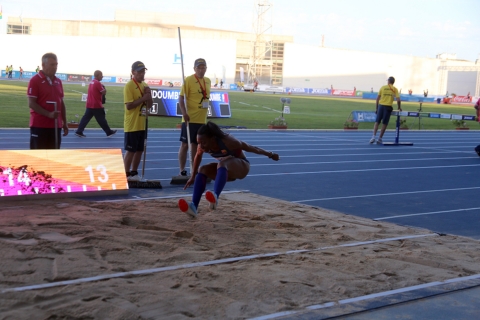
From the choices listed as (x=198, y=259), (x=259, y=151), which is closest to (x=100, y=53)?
(x=259, y=151)

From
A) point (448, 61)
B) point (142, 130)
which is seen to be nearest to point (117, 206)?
point (142, 130)

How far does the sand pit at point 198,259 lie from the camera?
13.5 feet

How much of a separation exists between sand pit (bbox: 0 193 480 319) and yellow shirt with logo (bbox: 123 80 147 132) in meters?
1.84

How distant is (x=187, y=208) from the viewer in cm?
670

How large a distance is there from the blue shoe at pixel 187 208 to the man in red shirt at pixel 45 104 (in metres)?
2.40

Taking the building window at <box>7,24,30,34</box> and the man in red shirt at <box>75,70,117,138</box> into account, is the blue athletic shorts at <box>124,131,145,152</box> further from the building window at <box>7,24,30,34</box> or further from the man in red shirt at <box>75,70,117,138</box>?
the building window at <box>7,24,30,34</box>

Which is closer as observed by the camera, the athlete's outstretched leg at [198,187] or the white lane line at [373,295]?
the white lane line at [373,295]

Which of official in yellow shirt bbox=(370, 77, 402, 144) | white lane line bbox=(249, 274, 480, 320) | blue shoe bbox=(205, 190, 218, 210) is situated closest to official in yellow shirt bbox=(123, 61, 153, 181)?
blue shoe bbox=(205, 190, 218, 210)

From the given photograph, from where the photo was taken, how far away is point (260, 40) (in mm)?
92750

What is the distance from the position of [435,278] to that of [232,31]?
101563 mm

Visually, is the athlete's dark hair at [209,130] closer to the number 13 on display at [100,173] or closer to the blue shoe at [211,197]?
the blue shoe at [211,197]

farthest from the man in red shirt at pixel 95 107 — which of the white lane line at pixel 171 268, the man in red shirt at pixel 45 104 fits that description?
the white lane line at pixel 171 268

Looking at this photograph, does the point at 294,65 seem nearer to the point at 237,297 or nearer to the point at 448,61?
the point at 448,61

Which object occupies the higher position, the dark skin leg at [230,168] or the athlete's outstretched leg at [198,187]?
the dark skin leg at [230,168]
